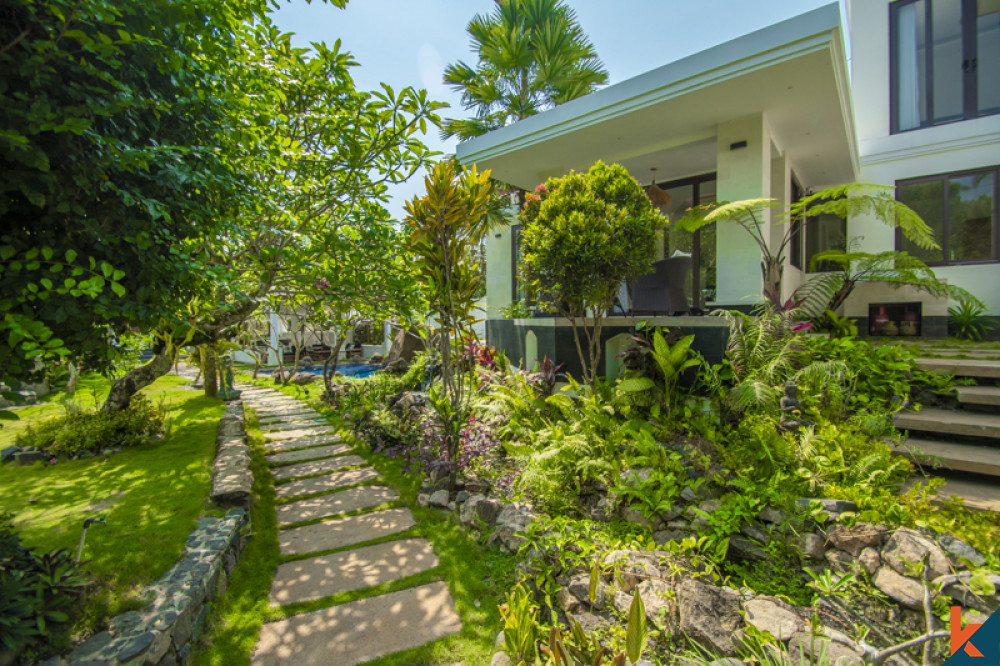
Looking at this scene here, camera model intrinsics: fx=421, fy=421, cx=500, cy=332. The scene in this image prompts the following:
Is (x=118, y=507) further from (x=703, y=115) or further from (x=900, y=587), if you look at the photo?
(x=703, y=115)

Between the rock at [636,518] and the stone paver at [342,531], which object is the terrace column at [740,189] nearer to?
the rock at [636,518]

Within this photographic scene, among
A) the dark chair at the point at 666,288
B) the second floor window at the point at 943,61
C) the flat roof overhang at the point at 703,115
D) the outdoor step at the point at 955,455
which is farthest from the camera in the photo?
the second floor window at the point at 943,61

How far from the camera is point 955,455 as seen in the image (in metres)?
3.31

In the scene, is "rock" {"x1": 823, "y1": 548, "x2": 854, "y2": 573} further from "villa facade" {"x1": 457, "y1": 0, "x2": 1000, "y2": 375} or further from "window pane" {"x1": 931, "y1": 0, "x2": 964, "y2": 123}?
"window pane" {"x1": 931, "y1": 0, "x2": 964, "y2": 123}

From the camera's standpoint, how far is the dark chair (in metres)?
5.99

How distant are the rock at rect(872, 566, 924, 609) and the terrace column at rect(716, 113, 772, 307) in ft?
13.6

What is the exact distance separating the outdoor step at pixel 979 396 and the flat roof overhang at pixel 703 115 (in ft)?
12.3

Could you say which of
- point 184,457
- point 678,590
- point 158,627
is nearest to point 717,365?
point 678,590

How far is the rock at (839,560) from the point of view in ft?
8.35

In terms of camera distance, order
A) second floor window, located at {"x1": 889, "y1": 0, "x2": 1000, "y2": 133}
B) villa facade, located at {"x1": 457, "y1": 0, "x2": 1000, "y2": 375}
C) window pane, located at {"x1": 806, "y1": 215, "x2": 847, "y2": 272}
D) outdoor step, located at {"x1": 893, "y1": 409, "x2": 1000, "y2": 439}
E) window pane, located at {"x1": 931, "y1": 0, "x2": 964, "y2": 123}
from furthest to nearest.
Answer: window pane, located at {"x1": 806, "y1": 215, "x2": 847, "y2": 272} → window pane, located at {"x1": 931, "y1": 0, "x2": 964, "y2": 123} → second floor window, located at {"x1": 889, "y1": 0, "x2": 1000, "y2": 133} → villa facade, located at {"x1": 457, "y1": 0, "x2": 1000, "y2": 375} → outdoor step, located at {"x1": 893, "y1": 409, "x2": 1000, "y2": 439}

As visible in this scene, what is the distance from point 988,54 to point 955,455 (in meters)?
9.18

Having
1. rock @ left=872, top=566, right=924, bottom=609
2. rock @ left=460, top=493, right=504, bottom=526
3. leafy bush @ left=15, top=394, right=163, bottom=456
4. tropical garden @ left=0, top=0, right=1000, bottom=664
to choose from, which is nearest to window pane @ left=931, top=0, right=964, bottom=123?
tropical garden @ left=0, top=0, right=1000, bottom=664

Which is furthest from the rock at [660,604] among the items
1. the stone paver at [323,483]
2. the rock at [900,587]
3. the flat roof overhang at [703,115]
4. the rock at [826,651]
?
the flat roof overhang at [703,115]

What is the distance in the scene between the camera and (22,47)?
6.10ft
